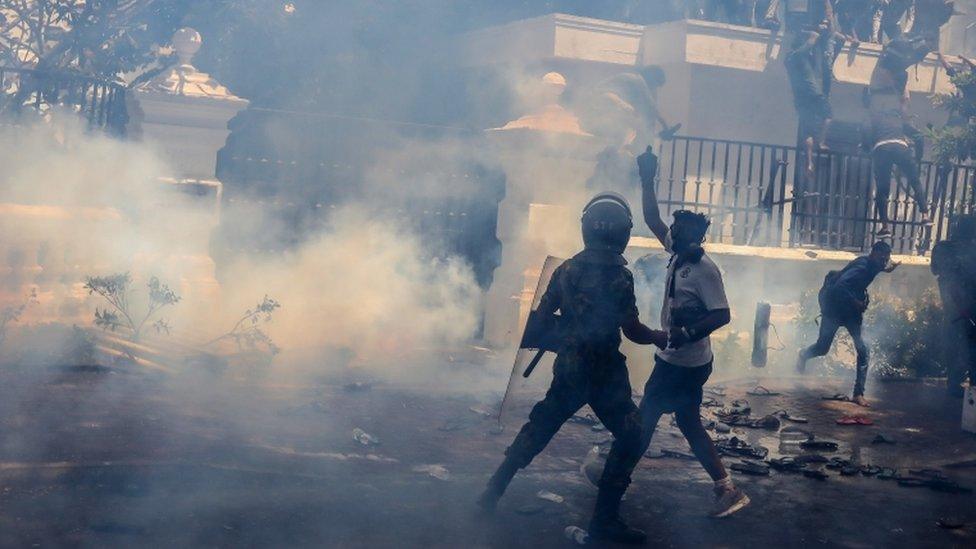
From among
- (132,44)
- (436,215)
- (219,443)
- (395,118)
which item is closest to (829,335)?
(436,215)

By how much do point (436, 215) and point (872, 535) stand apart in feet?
24.2

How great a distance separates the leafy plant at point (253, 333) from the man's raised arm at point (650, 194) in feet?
14.3

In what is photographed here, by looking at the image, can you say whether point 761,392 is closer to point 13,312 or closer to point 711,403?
point 711,403

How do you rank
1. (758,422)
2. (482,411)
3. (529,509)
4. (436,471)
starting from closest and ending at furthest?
1. (529,509)
2. (436,471)
3. (482,411)
4. (758,422)

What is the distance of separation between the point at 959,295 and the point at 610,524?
21.8ft

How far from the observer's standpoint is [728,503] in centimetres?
605

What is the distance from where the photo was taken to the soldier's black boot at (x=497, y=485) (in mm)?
5586

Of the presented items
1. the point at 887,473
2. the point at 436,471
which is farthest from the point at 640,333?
the point at 887,473

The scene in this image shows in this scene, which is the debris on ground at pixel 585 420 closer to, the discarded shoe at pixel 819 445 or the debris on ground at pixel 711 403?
the debris on ground at pixel 711 403

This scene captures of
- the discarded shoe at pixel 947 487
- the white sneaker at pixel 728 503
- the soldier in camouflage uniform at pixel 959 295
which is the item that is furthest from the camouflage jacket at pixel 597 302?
the soldier in camouflage uniform at pixel 959 295

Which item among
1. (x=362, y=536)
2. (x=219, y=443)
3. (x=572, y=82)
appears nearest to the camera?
(x=362, y=536)

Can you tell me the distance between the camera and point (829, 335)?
1059 cm

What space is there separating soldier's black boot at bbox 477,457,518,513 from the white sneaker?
130 centimetres

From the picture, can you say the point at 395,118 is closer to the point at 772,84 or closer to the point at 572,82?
the point at 572,82
